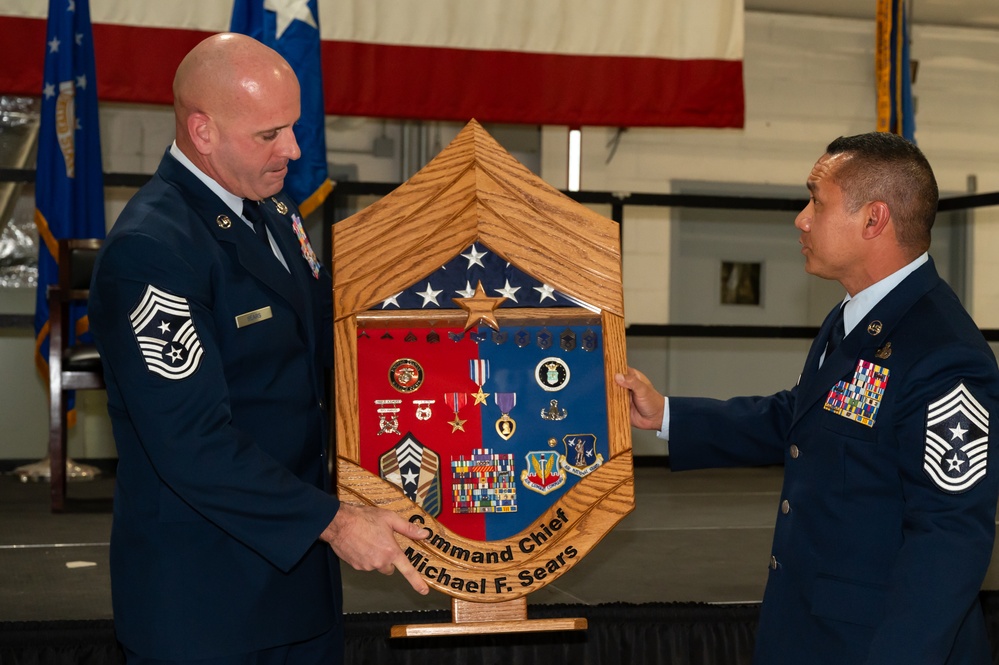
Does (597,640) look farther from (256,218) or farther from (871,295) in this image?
(256,218)

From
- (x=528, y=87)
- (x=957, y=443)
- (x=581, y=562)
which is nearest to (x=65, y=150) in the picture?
(x=528, y=87)

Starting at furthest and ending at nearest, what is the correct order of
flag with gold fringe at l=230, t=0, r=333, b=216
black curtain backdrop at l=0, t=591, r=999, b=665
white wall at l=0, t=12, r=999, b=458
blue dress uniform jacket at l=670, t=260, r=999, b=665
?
white wall at l=0, t=12, r=999, b=458 < flag with gold fringe at l=230, t=0, r=333, b=216 < black curtain backdrop at l=0, t=591, r=999, b=665 < blue dress uniform jacket at l=670, t=260, r=999, b=665

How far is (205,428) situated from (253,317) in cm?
18

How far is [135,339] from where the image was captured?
1.45m

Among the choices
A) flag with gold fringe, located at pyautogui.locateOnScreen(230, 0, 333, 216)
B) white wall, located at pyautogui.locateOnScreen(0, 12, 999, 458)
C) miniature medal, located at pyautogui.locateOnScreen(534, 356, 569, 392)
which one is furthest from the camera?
white wall, located at pyautogui.locateOnScreen(0, 12, 999, 458)

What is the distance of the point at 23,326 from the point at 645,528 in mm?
3280

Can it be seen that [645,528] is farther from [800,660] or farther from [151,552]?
[151,552]

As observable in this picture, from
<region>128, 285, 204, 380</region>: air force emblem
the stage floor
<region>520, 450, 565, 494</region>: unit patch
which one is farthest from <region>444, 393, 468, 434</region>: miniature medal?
the stage floor

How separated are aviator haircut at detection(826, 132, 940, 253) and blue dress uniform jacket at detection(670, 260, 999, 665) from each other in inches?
2.7

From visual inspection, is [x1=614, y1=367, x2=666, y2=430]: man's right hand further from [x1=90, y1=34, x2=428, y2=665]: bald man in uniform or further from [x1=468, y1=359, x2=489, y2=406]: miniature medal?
[x1=90, y1=34, x2=428, y2=665]: bald man in uniform

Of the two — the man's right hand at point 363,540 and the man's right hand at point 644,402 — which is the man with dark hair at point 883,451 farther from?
the man's right hand at point 363,540

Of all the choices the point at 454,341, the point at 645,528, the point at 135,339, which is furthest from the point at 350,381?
the point at 645,528

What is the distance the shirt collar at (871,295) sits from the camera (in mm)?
1610

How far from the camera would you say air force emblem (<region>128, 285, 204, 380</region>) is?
1.45 meters
